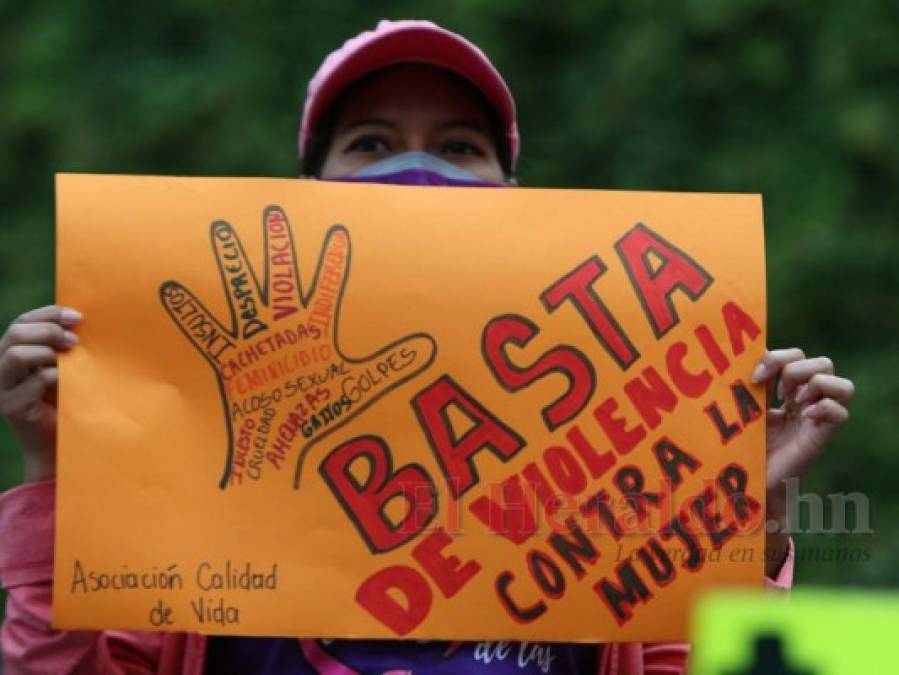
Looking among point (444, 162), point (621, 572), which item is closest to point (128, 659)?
point (621, 572)

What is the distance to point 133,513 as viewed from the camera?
7.61ft

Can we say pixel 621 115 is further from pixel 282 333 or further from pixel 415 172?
pixel 282 333

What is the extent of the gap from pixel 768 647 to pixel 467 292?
1.13 m

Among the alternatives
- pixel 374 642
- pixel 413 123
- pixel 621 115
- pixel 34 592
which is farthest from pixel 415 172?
pixel 621 115

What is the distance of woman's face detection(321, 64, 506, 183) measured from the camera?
274 centimetres

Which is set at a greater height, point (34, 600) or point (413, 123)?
point (413, 123)

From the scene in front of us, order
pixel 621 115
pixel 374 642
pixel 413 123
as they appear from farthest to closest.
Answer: pixel 621 115
pixel 413 123
pixel 374 642

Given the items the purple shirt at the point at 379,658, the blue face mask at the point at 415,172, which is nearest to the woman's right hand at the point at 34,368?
the purple shirt at the point at 379,658

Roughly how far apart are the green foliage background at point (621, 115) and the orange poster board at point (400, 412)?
2.76 meters

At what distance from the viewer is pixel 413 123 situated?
2752mm

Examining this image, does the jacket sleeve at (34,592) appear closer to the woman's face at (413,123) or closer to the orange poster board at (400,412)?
the orange poster board at (400,412)

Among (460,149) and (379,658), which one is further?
(460,149)

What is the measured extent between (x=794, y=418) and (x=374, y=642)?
2.22 feet

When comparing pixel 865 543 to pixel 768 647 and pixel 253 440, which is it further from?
pixel 768 647
